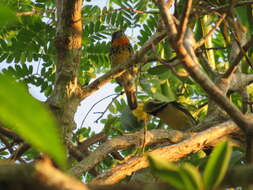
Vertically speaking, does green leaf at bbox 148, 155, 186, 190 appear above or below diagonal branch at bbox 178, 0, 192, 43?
below

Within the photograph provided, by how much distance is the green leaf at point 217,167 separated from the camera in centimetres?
62

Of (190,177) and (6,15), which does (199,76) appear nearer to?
(190,177)

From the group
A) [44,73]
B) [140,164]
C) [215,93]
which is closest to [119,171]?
[140,164]

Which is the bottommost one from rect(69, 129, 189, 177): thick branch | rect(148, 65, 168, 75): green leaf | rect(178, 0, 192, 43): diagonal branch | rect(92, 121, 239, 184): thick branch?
rect(92, 121, 239, 184): thick branch

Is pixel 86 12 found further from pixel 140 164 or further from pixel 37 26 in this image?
pixel 140 164

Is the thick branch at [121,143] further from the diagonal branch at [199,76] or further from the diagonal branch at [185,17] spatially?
the diagonal branch at [185,17]

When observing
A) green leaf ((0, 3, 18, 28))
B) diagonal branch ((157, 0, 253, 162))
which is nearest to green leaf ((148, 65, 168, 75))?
diagonal branch ((157, 0, 253, 162))

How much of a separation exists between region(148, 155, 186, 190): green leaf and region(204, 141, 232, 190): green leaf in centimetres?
5

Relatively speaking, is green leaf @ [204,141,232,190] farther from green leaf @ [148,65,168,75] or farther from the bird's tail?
the bird's tail

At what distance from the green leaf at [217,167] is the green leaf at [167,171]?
5 centimetres

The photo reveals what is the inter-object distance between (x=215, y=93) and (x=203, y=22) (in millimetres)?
1637

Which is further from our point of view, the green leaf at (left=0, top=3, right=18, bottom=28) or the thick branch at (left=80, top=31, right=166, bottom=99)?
the thick branch at (left=80, top=31, right=166, bottom=99)

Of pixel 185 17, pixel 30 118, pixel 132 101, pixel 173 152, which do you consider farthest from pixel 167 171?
pixel 132 101

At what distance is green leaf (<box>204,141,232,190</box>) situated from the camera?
0.62 meters
